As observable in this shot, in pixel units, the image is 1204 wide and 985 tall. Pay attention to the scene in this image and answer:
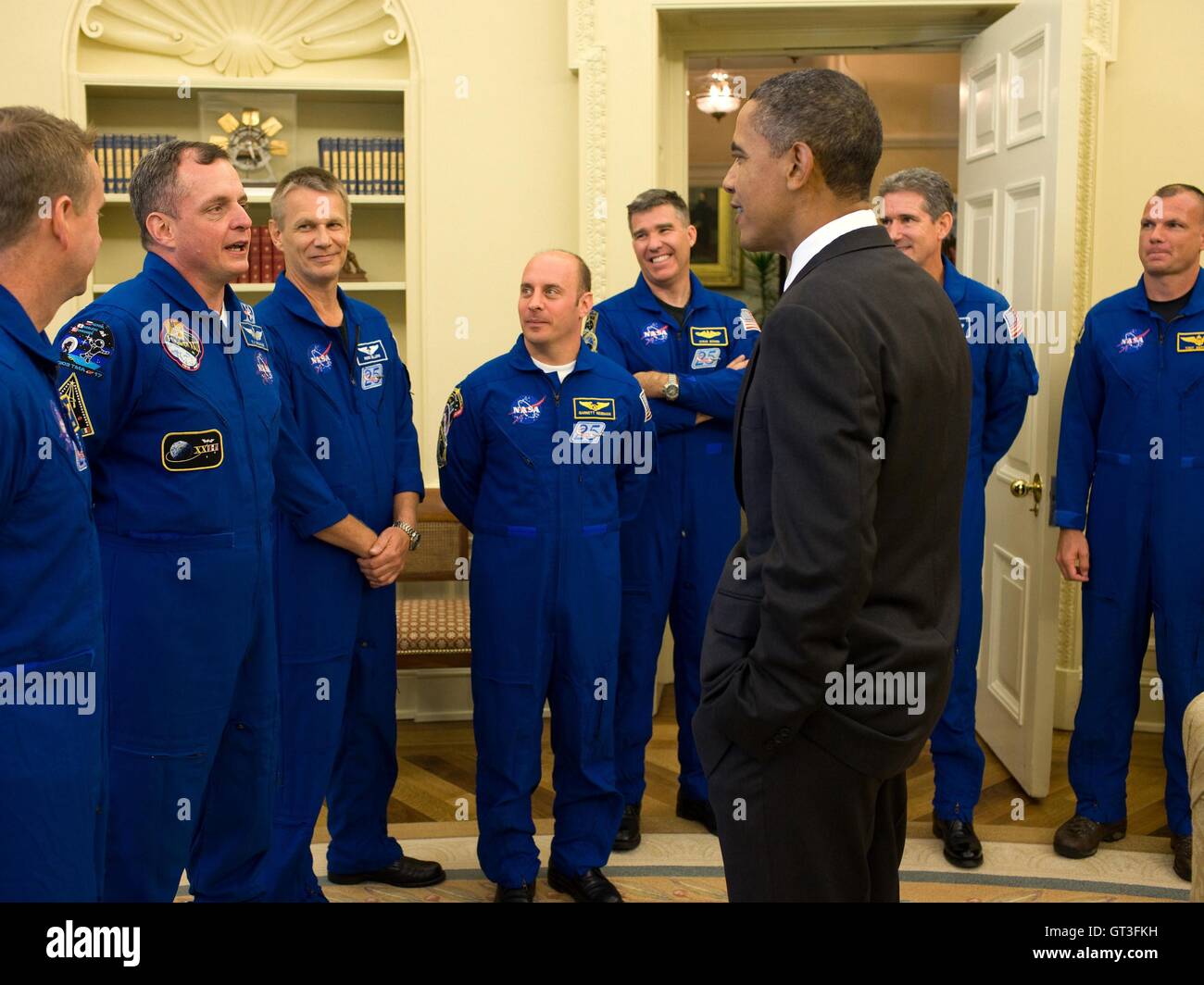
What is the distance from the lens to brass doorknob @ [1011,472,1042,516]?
361cm

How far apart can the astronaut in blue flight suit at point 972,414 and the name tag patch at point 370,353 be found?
4.30 feet

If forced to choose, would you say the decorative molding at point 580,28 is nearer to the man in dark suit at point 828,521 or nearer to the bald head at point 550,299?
the bald head at point 550,299

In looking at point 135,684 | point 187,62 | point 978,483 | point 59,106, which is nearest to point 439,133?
point 187,62

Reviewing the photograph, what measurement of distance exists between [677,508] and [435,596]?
5.16 feet

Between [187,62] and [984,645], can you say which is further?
[187,62]

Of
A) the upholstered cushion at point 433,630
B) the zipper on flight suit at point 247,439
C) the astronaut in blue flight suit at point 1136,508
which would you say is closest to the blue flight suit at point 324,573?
the zipper on flight suit at point 247,439

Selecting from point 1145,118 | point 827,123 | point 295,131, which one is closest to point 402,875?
point 827,123

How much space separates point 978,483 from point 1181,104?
6.25ft

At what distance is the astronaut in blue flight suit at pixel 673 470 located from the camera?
3.44 m

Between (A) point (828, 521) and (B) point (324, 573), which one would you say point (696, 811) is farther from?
Answer: (A) point (828, 521)

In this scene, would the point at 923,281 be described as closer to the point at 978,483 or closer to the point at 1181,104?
the point at 978,483
